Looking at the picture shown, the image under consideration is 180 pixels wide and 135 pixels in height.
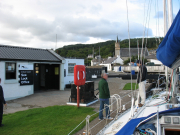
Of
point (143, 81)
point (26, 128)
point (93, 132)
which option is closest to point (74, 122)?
point (93, 132)

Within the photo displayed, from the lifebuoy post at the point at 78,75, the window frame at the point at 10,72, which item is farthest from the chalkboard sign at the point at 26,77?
the lifebuoy post at the point at 78,75

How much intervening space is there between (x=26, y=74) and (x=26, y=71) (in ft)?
0.74

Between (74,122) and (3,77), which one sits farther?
(3,77)

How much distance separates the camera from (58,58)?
15914 millimetres

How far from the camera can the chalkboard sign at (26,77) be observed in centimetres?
1271

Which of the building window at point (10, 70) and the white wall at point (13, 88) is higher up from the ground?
the building window at point (10, 70)

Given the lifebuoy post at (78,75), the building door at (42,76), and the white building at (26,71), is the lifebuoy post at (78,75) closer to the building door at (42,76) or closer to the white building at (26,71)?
the white building at (26,71)

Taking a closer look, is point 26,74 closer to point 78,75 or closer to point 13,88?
point 13,88

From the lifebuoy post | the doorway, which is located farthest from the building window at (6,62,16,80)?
the lifebuoy post

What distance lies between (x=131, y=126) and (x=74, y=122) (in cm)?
381

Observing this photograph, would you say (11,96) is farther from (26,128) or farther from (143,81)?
(143,81)

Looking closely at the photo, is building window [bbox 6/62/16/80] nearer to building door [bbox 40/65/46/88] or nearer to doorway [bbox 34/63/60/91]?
doorway [bbox 34/63/60/91]

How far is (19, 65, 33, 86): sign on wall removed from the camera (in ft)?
41.7

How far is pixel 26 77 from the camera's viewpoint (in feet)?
42.8
